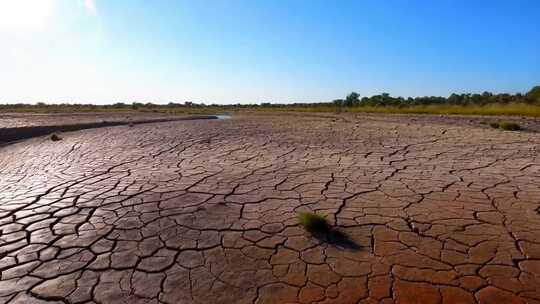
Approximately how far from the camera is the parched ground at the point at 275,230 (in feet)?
9.04

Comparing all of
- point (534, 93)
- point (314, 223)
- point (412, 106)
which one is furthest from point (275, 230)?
point (534, 93)

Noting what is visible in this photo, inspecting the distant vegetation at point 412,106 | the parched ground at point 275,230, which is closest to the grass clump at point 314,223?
the parched ground at point 275,230

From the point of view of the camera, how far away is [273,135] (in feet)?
35.7

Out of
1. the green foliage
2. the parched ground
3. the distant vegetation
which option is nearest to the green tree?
the distant vegetation

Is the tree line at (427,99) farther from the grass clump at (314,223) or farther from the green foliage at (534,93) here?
the grass clump at (314,223)

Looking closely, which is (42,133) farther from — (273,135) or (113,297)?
(113,297)

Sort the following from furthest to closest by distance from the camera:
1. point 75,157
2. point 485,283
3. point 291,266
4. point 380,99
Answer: point 380,99, point 75,157, point 291,266, point 485,283

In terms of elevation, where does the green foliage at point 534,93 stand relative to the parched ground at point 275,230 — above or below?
above

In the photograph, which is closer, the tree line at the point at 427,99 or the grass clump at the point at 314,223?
the grass clump at the point at 314,223

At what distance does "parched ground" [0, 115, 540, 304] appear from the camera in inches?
108

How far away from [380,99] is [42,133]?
33.9 meters

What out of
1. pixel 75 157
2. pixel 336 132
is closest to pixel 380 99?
pixel 336 132

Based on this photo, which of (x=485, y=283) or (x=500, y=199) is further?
(x=500, y=199)

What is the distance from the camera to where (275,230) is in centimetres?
371
